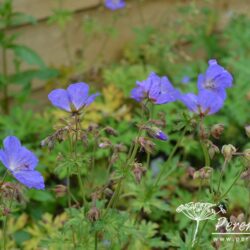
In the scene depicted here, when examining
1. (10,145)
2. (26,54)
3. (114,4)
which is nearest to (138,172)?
(10,145)

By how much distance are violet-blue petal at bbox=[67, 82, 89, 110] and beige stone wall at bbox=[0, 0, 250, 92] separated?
1.52m

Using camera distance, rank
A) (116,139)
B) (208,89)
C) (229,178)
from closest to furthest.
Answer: (208,89) → (229,178) → (116,139)

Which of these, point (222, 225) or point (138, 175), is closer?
point (138, 175)

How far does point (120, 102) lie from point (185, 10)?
2.56 ft

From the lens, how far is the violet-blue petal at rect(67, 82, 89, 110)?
1.53 meters

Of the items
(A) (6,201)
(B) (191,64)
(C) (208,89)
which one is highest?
(C) (208,89)

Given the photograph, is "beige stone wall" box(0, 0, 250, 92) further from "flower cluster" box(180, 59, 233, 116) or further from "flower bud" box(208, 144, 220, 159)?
"flower bud" box(208, 144, 220, 159)

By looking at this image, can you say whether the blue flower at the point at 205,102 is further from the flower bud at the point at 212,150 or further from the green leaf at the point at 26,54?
the green leaf at the point at 26,54

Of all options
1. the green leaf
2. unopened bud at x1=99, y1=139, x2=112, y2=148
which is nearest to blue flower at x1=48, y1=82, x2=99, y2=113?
unopened bud at x1=99, y1=139, x2=112, y2=148

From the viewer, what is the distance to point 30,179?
1.41 m

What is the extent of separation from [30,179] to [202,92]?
0.50 m

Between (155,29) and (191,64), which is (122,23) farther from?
(191,64)

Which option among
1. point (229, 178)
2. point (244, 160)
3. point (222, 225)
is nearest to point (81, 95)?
point (244, 160)

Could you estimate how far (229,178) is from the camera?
97.0 inches
